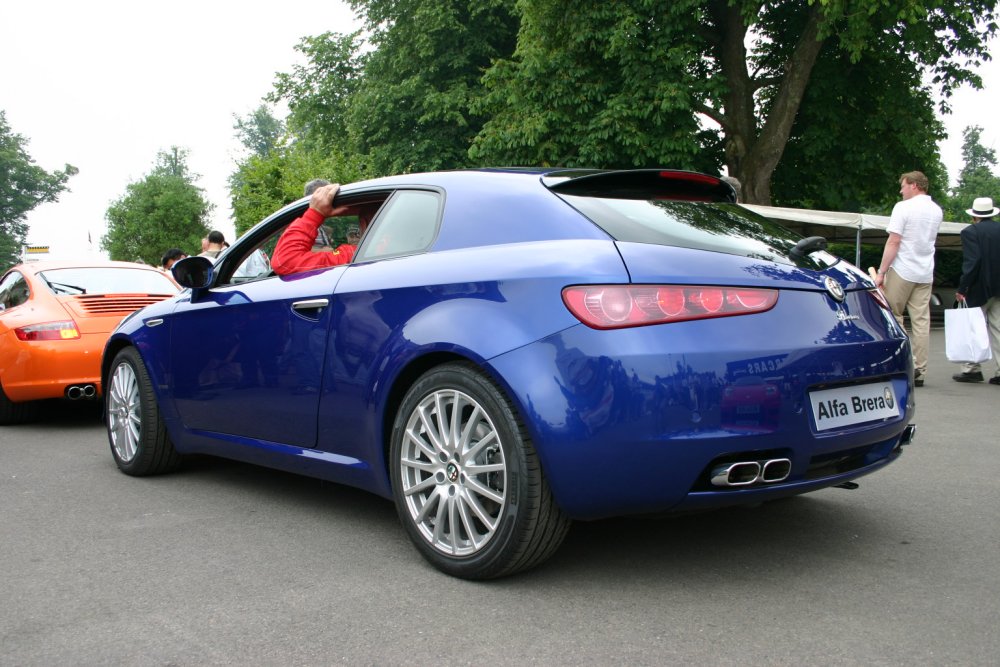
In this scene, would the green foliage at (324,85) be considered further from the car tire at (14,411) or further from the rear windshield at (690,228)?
the rear windshield at (690,228)

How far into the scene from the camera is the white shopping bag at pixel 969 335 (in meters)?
9.36

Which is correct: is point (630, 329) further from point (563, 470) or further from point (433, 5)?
point (433, 5)

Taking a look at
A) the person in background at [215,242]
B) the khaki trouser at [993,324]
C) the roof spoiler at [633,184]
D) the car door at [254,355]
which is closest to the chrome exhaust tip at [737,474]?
the roof spoiler at [633,184]

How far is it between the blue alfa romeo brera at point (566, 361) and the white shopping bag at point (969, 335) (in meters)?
6.22

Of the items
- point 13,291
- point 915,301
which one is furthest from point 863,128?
point 13,291

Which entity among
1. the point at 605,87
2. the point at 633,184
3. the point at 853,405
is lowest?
the point at 853,405

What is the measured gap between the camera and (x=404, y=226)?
4000 millimetres

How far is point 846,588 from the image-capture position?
3256 mm

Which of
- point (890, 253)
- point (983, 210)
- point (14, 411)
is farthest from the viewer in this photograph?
point (983, 210)

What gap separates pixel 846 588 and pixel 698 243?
124cm

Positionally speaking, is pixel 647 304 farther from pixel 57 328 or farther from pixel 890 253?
pixel 890 253

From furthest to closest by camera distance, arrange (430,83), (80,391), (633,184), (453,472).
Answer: (430,83) < (80,391) < (633,184) < (453,472)

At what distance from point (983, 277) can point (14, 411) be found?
901 cm

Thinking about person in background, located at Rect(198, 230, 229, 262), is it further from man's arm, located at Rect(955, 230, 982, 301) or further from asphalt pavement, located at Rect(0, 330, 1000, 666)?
man's arm, located at Rect(955, 230, 982, 301)
